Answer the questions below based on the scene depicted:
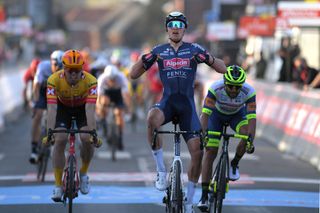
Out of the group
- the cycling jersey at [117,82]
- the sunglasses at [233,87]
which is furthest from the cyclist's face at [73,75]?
the cycling jersey at [117,82]

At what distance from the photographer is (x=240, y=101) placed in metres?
→ 11.2

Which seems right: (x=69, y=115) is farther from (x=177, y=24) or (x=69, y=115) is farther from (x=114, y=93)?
(x=114, y=93)

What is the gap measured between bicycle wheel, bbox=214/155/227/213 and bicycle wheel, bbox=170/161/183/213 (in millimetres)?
578

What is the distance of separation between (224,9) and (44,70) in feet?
192

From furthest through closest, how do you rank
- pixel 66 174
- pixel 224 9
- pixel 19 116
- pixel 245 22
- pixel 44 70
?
pixel 224 9, pixel 245 22, pixel 19 116, pixel 44 70, pixel 66 174

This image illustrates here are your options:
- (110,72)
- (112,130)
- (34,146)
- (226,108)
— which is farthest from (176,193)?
(112,130)

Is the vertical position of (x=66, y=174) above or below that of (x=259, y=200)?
above

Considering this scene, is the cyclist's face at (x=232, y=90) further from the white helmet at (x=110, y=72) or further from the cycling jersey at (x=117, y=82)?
the white helmet at (x=110, y=72)

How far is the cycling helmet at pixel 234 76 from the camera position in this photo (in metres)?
10.8

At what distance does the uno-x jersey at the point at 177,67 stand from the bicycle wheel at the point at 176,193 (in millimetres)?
918

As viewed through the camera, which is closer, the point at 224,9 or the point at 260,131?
the point at 260,131

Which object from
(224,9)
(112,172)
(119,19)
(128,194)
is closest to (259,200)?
(128,194)

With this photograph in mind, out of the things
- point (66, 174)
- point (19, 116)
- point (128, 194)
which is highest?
point (66, 174)

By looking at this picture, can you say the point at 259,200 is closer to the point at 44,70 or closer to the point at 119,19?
the point at 44,70
